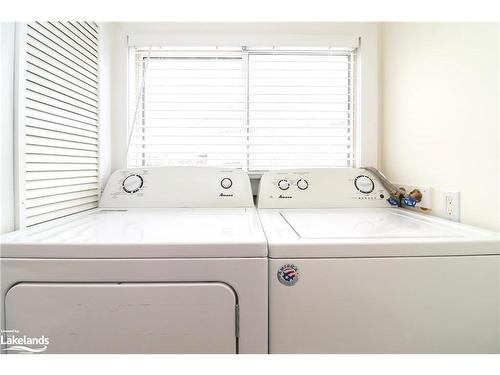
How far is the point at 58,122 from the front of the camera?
3.81 feet

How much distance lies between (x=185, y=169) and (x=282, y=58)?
103cm

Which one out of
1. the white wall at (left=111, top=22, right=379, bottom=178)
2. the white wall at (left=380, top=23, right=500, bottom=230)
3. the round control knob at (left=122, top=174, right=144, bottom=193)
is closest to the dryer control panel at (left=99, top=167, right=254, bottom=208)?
the round control knob at (left=122, top=174, right=144, bottom=193)

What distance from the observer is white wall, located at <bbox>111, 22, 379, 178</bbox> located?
171 cm

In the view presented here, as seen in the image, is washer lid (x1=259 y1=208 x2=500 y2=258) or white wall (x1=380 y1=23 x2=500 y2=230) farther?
white wall (x1=380 y1=23 x2=500 y2=230)

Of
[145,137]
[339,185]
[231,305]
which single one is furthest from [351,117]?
[231,305]

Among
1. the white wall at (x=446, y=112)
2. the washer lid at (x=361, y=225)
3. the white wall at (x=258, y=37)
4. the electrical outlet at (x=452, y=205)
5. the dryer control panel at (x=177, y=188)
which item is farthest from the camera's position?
the white wall at (x=258, y=37)

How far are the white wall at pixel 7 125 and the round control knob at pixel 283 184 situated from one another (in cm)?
122

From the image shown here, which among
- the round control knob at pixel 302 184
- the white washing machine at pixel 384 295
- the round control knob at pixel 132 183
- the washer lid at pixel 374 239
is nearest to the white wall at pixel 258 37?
the round control knob at pixel 132 183

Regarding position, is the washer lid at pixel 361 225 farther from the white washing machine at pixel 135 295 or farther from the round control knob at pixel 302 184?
the white washing machine at pixel 135 295

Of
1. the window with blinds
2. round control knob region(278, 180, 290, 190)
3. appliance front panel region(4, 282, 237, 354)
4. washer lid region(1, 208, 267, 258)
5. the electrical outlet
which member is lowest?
appliance front panel region(4, 282, 237, 354)

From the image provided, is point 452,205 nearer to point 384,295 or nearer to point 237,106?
point 384,295

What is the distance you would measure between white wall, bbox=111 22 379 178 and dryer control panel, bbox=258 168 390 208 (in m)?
0.28

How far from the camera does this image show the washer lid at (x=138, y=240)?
0.75 m

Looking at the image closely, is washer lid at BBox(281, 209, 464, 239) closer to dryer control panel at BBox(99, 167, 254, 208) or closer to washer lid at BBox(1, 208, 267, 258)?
washer lid at BBox(1, 208, 267, 258)
